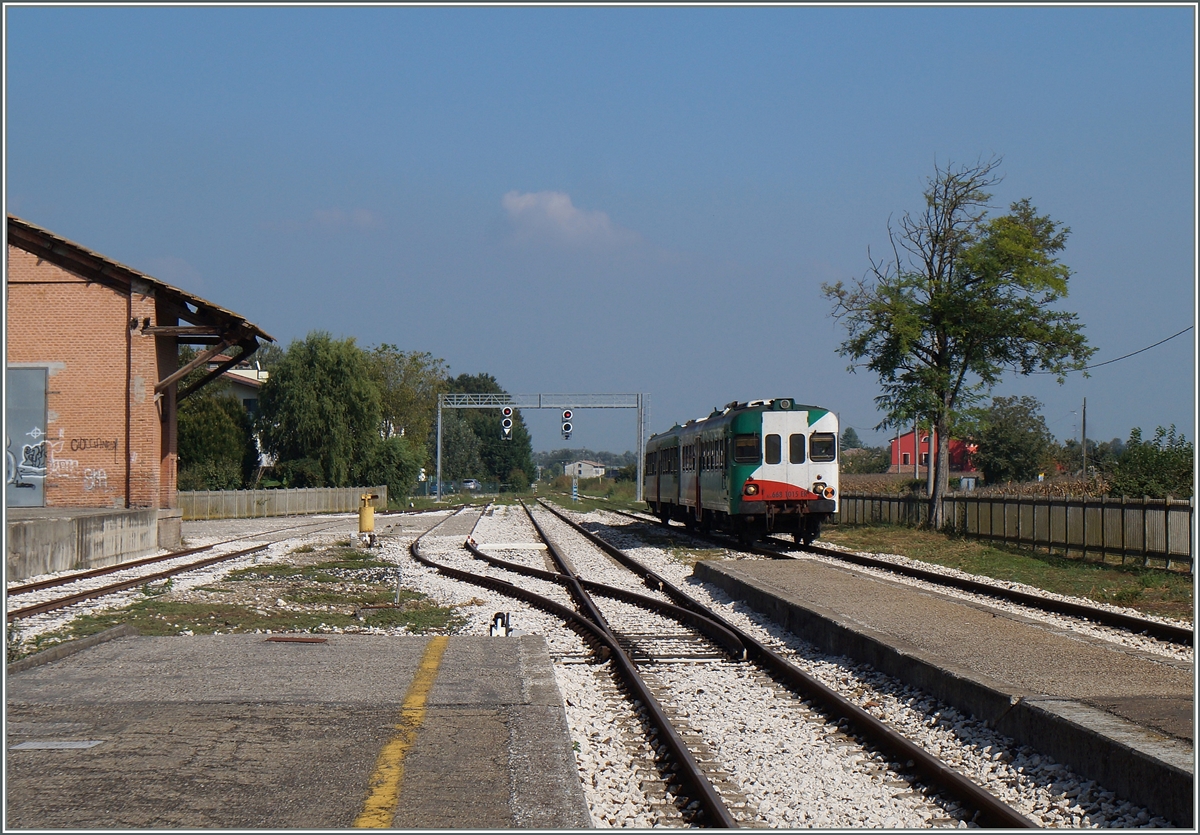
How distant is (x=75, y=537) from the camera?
18.1m

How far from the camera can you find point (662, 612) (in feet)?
44.1

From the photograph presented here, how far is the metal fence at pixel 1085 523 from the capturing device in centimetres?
1869

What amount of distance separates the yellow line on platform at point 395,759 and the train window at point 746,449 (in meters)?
14.9

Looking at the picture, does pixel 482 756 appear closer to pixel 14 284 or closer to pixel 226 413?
pixel 14 284

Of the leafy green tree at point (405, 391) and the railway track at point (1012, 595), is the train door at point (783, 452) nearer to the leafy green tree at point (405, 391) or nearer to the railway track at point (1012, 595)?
the railway track at point (1012, 595)

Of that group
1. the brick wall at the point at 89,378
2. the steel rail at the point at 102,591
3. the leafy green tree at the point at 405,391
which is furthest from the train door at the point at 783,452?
the leafy green tree at the point at 405,391

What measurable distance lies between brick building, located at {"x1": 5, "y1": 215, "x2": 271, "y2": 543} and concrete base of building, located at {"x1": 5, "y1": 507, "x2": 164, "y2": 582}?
618 millimetres

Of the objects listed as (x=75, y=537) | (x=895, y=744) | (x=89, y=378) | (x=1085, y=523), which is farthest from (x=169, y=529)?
(x=895, y=744)

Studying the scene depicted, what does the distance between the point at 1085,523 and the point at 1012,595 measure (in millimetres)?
8088

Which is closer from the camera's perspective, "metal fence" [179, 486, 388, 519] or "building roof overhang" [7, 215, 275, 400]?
"building roof overhang" [7, 215, 275, 400]

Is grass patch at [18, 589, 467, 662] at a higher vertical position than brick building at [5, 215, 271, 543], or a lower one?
lower

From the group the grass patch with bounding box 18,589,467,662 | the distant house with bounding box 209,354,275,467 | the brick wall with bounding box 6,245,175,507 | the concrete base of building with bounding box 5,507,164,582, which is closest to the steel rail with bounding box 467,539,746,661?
the grass patch with bounding box 18,589,467,662

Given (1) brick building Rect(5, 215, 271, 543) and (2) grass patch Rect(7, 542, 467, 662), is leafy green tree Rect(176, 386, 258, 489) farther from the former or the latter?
(2) grass patch Rect(7, 542, 467, 662)

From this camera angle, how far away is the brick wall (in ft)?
73.6
